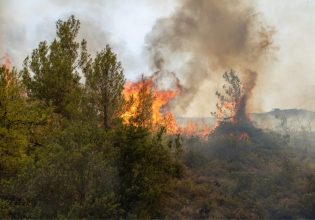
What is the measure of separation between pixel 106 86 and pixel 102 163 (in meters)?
15.6

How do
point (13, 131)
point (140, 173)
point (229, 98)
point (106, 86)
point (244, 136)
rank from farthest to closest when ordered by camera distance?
point (229, 98) < point (244, 136) < point (106, 86) < point (13, 131) < point (140, 173)

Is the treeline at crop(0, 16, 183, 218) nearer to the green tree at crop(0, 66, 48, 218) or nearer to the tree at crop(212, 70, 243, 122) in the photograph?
the green tree at crop(0, 66, 48, 218)

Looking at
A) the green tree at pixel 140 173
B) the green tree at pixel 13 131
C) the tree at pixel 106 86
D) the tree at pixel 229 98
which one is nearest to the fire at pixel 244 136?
the tree at pixel 229 98

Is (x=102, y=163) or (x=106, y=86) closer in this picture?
(x=102, y=163)

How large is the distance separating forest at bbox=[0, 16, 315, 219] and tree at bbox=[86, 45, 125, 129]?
0.08 metres

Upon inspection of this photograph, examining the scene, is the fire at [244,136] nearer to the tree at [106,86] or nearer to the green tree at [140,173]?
the tree at [106,86]

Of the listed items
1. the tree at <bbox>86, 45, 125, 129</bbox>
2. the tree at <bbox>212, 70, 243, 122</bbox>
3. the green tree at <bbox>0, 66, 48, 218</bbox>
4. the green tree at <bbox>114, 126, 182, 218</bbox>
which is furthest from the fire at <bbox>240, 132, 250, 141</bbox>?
the green tree at <bbox>114, 126, 182, 218</bbox>

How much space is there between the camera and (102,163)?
65.5 feet

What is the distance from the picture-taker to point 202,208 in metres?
35.8

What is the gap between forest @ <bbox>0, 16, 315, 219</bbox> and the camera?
19812 mm

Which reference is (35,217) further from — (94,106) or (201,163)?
(201,163)

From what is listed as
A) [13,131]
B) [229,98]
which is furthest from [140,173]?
[229,98]

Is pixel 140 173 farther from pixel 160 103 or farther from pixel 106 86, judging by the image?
pixel 160 103

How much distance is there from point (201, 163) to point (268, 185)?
1279 cm
